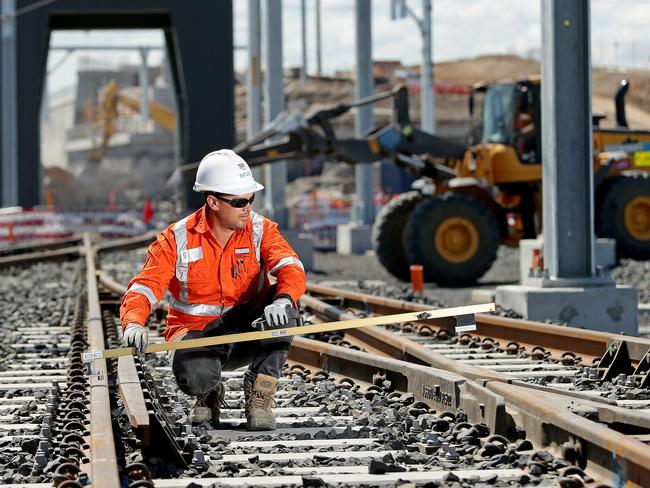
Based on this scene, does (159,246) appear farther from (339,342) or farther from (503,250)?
(503,250)

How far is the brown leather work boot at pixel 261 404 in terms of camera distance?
5.97m

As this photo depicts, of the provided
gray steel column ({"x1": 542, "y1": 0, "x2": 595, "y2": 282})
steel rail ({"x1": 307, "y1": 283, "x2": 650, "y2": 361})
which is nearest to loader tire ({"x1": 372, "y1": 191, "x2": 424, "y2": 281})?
gray steel column ({"x1": 542, "y1": 0, "x2": 595, "y2": 282})

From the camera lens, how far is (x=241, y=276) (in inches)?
243

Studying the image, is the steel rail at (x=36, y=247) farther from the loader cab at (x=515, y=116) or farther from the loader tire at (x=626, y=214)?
the loader tire at (x=626, y=214)

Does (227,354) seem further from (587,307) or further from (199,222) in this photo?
(587,307)

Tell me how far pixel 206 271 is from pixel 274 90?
1835cm

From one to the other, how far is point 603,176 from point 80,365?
39.1ft

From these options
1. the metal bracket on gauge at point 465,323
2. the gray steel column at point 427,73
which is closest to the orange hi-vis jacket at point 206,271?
the metal bracket on gauge at point 465,323

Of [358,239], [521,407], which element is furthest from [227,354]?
[358,239]

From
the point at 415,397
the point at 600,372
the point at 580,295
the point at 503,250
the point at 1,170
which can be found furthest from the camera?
the point at 1,170

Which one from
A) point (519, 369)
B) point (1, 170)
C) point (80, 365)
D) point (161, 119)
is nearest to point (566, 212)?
point (519, 369)

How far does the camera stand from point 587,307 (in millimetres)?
11141

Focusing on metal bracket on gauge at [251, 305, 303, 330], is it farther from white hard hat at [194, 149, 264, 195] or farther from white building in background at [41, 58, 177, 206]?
white building in background at [41, 58, 177, 206]

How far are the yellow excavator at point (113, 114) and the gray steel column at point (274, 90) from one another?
42.9 metres
